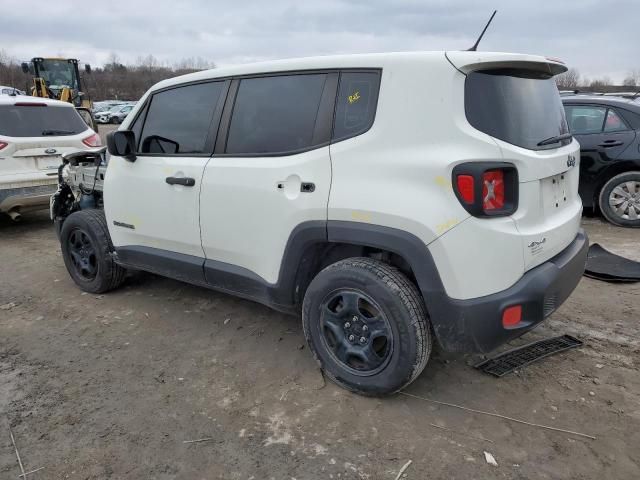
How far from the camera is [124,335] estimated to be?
379cm

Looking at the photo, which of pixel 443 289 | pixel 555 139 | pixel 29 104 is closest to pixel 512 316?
pixel 443 289

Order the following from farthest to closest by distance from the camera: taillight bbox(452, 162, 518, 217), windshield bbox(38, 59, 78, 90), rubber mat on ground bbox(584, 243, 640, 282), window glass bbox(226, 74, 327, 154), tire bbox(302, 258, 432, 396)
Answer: windshield bbox(38, 59, 78, 90) → rubber mat on ground bbox(584, 243, 640, 282) → window glass bbox(226, 74, 327, 154) → tire bbox(302, 258, 432, 396) → taillight bbox(452, 162, 518, 217)

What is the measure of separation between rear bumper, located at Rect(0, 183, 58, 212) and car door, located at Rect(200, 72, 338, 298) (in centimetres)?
418

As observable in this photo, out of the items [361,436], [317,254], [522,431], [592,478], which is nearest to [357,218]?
[317,254]

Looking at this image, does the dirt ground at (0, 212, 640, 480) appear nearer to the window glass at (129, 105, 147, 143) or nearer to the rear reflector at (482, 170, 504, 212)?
the rear reflector at (482, 170, 504, 212)

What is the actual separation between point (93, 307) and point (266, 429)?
2391mm

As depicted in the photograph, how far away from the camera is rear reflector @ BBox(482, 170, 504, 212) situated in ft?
7.77

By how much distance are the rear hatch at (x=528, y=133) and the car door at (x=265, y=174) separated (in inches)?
31.4

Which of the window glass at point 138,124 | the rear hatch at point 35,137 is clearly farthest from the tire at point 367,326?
the rear hatch at point 35,137

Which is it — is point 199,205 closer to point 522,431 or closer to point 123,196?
point 123,196

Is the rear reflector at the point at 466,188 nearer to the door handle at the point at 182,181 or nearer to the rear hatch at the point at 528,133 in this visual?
the rear hatch at the point at 528,133

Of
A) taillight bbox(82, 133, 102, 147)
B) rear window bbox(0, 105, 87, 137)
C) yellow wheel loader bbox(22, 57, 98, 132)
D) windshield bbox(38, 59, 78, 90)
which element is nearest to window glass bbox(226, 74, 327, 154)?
rear window bbox(0, 105, 87, 137)

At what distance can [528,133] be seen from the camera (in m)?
2.62

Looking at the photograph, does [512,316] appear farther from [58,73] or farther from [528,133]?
[58,73]
